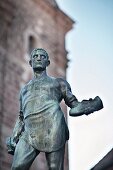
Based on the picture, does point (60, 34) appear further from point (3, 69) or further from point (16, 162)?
point (16, 162)

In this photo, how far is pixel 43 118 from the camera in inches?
144

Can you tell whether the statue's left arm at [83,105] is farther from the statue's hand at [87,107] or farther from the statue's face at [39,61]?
the statue's face at [39,61]

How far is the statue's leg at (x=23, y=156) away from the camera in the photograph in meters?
3.49

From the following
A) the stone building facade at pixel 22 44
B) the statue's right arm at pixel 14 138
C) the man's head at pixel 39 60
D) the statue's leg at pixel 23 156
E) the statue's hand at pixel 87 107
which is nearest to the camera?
the statue's leg at pixel 23 156

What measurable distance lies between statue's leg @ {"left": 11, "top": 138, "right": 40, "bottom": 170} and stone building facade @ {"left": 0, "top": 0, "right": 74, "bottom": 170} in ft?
35.5

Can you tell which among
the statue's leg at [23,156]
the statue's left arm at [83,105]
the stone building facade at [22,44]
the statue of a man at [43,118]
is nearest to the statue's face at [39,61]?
the statue of a man at [43,118]

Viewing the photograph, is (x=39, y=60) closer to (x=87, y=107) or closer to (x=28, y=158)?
(x=87, y=107)

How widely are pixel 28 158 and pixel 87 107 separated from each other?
0.67 m

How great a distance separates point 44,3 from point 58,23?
1.21m

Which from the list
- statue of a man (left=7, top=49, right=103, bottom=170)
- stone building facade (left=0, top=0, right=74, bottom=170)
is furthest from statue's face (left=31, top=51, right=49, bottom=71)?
stone building facade (left=0, top=0, right=74, bottom=170)

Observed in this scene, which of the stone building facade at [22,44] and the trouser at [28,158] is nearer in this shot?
the trouser at [28,158]

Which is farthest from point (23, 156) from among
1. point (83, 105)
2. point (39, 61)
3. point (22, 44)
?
point (22, 44)

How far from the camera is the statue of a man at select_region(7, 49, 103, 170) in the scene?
139 inches

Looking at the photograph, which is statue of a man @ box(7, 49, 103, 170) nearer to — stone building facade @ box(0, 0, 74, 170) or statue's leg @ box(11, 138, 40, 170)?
statue's leg @ box(11, 138, 40, 170)
